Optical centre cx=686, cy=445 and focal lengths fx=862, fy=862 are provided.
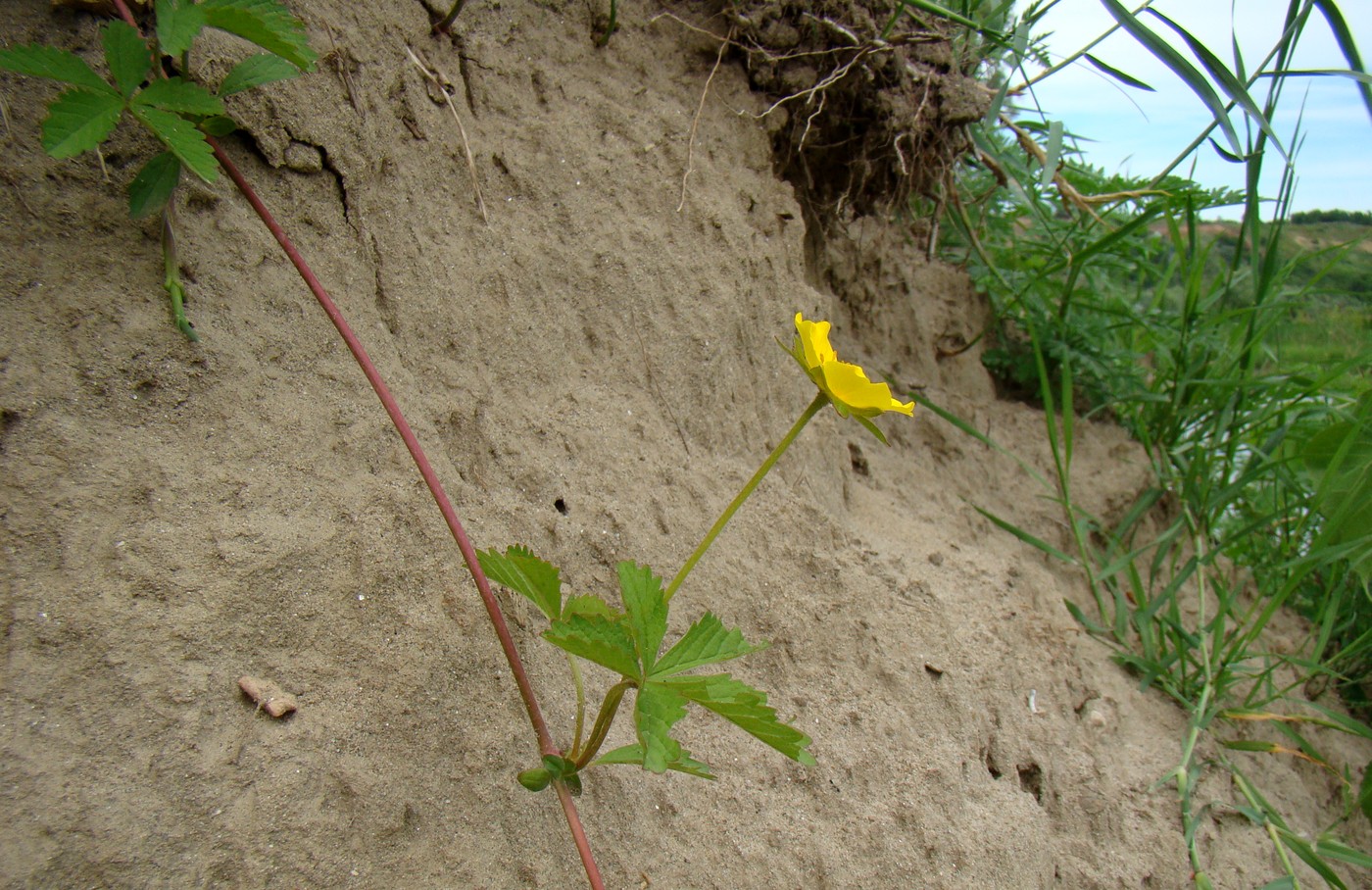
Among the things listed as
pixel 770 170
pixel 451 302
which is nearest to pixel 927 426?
pixel 770 170

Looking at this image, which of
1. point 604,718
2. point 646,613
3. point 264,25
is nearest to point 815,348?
point 646,613

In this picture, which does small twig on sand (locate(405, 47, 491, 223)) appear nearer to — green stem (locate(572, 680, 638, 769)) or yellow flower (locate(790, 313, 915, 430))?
yellow flower (locate(790, 313, 915, 430))

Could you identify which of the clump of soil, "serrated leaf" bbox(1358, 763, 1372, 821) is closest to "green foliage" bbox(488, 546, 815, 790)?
the clump of soil

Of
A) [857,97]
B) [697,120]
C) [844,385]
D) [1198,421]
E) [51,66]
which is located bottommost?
[51,66]

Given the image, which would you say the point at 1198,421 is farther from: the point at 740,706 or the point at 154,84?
the point at 154,84

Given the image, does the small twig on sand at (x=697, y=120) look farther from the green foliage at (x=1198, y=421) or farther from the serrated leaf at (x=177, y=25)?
the serrated leaf at (x=177, y=25)
